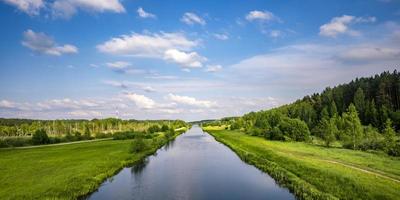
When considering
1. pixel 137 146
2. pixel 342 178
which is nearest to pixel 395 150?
pixel 342 178

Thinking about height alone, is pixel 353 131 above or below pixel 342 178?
above

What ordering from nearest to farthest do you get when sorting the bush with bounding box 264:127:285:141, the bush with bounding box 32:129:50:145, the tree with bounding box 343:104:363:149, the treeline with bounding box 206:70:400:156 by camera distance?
the treeline with bounding box 206:70:400:156, the tree with bounding box 343:104:363:149, the bush with bounding box 264:127:285:141, the bush with bounding box 32:129:50:145

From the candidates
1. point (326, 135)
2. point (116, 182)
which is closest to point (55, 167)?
point (116, 182)

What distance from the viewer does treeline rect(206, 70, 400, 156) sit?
6121cm

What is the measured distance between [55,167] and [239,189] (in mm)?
24867

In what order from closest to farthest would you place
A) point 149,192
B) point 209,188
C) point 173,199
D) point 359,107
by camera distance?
point 173,199
point 149,192
point 209,188
point 359,107

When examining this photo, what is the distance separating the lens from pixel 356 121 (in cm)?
6334

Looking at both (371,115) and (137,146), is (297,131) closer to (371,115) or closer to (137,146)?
(371,115)

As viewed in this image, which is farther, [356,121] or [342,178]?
[356,121]

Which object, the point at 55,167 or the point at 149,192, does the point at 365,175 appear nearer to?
the point at 149,192

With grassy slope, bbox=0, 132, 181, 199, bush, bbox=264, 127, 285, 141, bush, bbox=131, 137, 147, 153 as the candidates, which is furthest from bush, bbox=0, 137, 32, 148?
bush, bbox=264, 127, 285, 141

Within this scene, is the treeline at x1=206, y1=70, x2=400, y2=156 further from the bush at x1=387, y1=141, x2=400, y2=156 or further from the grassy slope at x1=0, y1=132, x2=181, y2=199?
the grassy slope at x1=0, y1=132, x2=181, y2=199

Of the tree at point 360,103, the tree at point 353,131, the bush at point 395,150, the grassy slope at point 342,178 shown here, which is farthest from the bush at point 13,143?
the tree at point 360,103

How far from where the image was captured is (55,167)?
41719 millimetres
